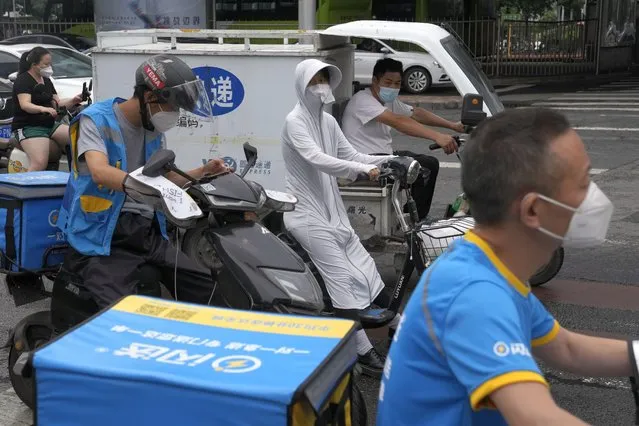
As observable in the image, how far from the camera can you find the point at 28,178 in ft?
15.5

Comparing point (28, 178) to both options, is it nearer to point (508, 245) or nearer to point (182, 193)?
point (182, 193)

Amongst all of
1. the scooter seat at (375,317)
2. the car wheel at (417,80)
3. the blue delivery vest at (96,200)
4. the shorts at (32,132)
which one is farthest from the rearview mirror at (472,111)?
the car wheel at (417,80)

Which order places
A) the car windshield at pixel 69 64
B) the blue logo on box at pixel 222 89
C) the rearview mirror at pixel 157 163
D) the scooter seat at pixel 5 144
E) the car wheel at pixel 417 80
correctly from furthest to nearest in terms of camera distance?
the car wheel at pixel 417 80, the car windshield at pixel 69 64, the scooter seat at pixel 5 144, the blue logo on box at pixel 222 89, the rearview mirror at pixel 157 163

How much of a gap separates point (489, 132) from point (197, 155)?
5.70m

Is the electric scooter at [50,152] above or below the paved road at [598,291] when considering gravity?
above

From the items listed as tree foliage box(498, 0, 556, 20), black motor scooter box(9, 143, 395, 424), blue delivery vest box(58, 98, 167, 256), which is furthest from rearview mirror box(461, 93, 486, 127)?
tree foliage box(498, 0, 556, 20)

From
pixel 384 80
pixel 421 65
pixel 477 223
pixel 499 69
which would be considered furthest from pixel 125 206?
pixel 499 69

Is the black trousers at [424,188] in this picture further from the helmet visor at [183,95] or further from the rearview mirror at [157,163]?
the rearview mirror at [157,163]

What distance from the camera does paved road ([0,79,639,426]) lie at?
4.82 meters

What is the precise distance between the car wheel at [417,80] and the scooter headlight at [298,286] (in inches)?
690

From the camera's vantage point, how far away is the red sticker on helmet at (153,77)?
4.00 metres

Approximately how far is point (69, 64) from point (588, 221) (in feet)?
44.8

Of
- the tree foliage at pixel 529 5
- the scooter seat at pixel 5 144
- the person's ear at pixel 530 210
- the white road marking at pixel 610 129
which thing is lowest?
the white road marking at pixel 610 129

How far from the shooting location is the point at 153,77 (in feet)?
13.2
